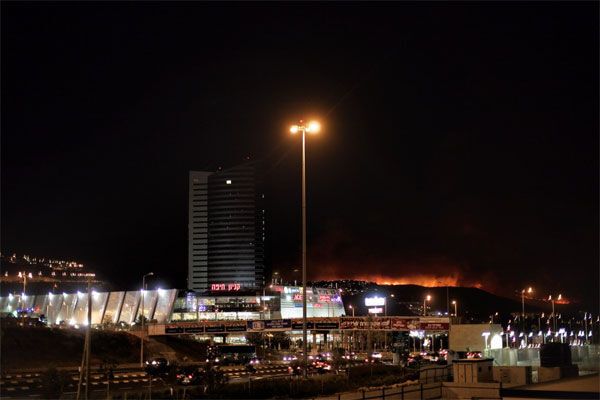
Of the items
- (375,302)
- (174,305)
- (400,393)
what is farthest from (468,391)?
(174,305)

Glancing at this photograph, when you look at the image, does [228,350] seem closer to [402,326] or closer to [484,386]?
[402,326]

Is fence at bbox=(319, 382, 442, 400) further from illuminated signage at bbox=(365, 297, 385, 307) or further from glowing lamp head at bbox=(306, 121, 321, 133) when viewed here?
illuminated signage at bbox=(365, 297, 385, 307)

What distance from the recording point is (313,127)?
33.9 meters

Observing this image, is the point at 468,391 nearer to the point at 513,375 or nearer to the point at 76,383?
the point at 513,375

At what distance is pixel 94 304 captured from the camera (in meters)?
163

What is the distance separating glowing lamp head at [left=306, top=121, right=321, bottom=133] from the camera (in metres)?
33.8

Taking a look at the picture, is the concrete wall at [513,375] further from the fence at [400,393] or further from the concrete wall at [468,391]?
the fence at [400,393]

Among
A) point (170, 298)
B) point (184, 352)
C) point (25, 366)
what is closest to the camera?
point (25, 366)

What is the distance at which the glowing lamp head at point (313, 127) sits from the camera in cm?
3381

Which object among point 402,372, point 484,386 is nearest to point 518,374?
point 484,386

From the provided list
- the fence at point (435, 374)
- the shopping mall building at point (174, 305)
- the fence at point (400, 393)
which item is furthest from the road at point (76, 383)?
the shopping mall building at point (174, 305)

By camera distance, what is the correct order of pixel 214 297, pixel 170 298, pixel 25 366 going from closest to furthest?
pixel 25 366 < pixel 170 298 < pixel 214 297

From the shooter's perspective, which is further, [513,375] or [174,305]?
[174,305]

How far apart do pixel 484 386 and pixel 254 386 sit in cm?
1233
